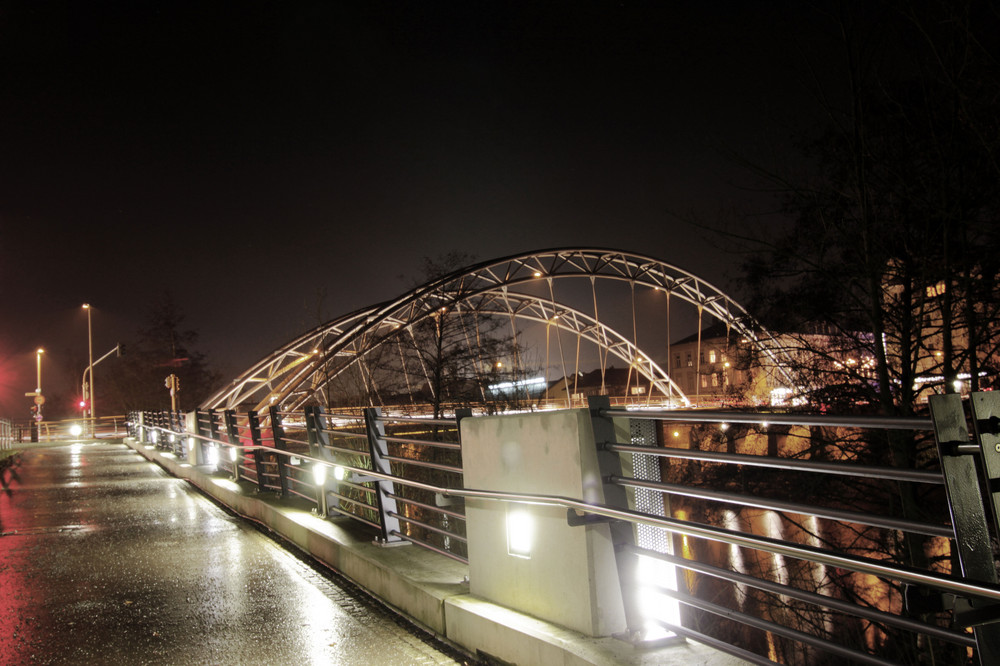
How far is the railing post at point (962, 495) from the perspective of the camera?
2.28 m

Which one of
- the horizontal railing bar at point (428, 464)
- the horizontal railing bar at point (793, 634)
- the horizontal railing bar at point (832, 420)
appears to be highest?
the horizontal railing bar at point (832, 420)

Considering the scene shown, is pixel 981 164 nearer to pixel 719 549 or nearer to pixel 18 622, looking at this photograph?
pixel 18 622

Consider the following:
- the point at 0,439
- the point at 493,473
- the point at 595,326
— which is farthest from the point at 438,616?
the point at 595,326

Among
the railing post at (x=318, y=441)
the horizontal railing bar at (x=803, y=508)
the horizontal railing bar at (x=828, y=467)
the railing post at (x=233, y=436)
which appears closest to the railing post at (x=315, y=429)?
the railing post at (x=318, y=441)

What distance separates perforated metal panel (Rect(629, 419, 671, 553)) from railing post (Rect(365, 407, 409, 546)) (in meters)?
2.92

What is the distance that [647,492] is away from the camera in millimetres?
3811

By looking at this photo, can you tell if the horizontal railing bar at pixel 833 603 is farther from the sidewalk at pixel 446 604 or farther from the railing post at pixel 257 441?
the railing post at pixel 257 441

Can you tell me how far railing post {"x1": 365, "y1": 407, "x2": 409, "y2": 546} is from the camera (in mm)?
6258

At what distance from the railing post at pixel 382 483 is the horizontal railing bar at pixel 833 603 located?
3.14 metres

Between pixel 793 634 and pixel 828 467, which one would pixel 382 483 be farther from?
pixel 828 467

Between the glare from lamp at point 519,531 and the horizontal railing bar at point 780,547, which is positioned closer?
the horizontal railing bar at point 780,547

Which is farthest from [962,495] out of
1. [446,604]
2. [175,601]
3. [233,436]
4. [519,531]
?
[233,436]

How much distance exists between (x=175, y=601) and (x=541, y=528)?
3416 mm

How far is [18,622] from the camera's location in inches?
209
